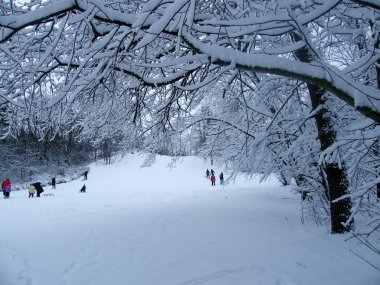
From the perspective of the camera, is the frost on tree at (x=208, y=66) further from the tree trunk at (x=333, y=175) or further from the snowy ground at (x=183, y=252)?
the snowy ground at (x=183, y=252)

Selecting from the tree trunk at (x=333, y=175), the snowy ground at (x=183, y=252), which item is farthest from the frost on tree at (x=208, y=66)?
the snowy ground at (x=183, y=252)

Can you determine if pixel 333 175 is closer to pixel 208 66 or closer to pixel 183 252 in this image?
pixel 183 252

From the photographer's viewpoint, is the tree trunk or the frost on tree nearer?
the frost on tree

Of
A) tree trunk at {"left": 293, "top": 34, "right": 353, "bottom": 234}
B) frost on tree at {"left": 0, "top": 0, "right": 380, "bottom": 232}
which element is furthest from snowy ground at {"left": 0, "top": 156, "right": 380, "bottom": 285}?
frost on tree at {"left": 0, "top": 0, "right": 380, "bottom": 232}

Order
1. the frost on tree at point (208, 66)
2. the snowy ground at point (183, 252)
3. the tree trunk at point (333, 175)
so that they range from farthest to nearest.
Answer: the tree trunk at point (333, 175)
the snowy ground at point (183, 252)
the frost on tree at point (208, 66)

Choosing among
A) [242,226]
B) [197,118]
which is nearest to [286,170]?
[242,226]

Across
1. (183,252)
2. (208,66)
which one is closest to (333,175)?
(183,252)

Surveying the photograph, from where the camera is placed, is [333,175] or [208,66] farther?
[333,175]

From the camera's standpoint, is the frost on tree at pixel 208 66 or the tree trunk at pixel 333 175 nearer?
the frost on tree at pixel 208 66

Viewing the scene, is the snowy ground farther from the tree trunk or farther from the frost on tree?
the frost on tree

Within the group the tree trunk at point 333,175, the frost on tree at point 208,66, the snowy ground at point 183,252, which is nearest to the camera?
the frost on tree at point 208,66

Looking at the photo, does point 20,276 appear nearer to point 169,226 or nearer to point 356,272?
A: point 169,226

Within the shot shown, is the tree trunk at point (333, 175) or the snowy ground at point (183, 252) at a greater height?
the tree trunk at point (333, 175)

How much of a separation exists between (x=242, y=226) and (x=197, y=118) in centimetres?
309
